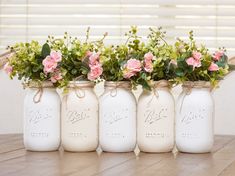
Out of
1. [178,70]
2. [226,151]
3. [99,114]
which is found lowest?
[226,151]

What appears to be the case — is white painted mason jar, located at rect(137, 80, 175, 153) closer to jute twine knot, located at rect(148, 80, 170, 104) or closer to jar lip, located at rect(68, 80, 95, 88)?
jute twine knot, located at rect(148, 80, 170, 104)

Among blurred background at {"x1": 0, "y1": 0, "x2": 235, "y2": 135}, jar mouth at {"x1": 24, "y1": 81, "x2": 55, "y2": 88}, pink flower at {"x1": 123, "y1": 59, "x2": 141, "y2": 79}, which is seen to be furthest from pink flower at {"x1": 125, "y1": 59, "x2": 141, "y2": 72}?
blurred background at {"x1": 0, "y1": 0, "x2": 235, "y2": 135}

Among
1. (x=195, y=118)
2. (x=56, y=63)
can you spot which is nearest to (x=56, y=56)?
(x=56, y=63)

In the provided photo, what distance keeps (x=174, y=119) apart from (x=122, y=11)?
154 cm

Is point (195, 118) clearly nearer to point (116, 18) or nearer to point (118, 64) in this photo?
point (118, 64)

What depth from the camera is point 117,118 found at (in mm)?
1745

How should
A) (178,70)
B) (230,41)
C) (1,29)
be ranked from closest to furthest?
(178,70), (230,41), (1,29)

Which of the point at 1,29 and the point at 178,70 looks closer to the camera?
the point at 178,70

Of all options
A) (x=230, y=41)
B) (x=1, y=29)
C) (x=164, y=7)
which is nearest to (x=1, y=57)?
(x=1, y=29)

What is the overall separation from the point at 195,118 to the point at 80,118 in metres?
0.34

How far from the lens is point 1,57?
3012mm

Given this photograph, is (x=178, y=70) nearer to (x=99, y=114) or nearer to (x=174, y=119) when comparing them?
(x=174, y=119)

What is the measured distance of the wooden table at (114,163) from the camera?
1.38 meters

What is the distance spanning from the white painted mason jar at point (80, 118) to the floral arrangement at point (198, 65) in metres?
0.27
